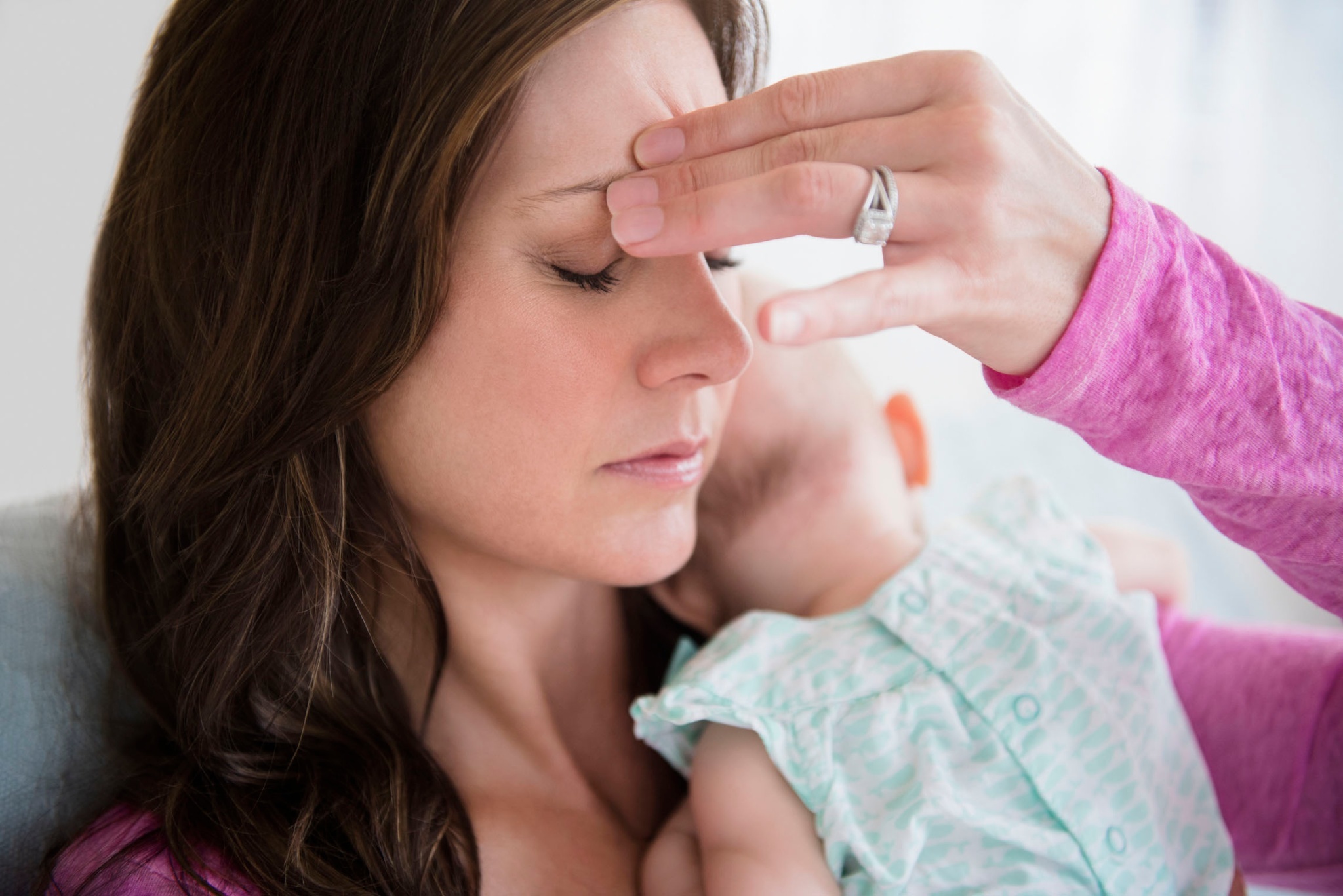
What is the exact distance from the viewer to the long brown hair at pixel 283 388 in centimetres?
86

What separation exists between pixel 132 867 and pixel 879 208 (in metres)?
0.95

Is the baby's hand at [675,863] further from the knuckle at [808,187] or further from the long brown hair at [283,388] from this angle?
the knuckle at [808,187]

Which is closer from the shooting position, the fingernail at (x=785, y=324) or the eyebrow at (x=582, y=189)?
the fingernail at (x=785, y=324)

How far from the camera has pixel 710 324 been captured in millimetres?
928

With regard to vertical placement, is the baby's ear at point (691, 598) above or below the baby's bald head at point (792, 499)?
below

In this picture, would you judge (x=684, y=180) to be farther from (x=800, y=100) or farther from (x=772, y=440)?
(x=772, y=440)

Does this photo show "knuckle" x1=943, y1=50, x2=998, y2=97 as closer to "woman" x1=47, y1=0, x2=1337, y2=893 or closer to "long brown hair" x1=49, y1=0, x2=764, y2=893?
"woman" x1=47, y1=0, x2=1337, y2=893

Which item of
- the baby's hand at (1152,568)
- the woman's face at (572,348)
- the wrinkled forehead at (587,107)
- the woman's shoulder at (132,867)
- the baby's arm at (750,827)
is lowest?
the baby's hand at (1152,568)

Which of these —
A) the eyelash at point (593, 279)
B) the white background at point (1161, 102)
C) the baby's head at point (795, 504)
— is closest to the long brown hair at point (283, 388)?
the eyelash at point (593, 279)

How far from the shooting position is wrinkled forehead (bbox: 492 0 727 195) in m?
0.85

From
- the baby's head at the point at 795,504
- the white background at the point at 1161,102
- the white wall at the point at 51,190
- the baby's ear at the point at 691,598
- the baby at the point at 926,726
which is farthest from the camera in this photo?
the white background at the point at 1161,102

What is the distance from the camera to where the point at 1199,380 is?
84 centimetres

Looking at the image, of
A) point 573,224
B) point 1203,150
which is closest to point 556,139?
point 573,224

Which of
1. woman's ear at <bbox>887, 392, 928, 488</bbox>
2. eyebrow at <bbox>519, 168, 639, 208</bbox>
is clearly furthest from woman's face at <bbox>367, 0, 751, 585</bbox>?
woman's ear at <bbox>887, 392, 928, 488</bbox>
